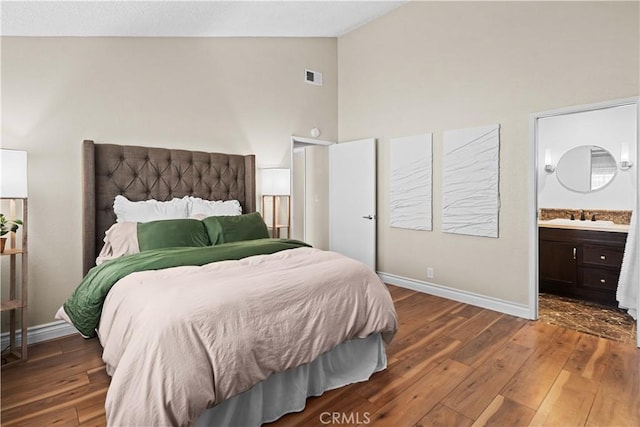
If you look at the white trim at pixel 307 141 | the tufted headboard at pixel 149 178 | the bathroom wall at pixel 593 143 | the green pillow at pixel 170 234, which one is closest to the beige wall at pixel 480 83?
the white trim at pixel 307 141

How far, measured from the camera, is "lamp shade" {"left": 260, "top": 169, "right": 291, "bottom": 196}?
159 inches

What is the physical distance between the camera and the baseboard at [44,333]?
2641 millimetres

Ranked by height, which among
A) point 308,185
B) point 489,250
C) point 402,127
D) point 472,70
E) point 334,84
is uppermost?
point 334,84

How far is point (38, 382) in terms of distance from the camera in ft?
7.19

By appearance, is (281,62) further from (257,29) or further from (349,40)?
(349,40)

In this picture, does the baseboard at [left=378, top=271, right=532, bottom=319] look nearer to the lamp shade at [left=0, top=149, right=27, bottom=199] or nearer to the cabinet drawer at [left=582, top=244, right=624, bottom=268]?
the cabinet drawer at [left=582, top=244, right=624, bottom=268]

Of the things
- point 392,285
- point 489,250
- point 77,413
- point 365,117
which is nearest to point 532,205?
point 489,250

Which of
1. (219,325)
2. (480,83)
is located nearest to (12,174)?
(219,325)

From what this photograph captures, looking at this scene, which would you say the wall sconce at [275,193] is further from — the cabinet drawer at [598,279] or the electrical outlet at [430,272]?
the cabinet drawer at [598,279]

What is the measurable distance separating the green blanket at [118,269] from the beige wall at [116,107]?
0.85m

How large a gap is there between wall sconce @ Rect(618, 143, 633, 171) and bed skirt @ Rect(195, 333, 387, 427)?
12.4 ft

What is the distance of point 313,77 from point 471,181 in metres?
2.49

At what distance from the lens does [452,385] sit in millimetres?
2129

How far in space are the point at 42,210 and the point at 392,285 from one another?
375 centimetres
